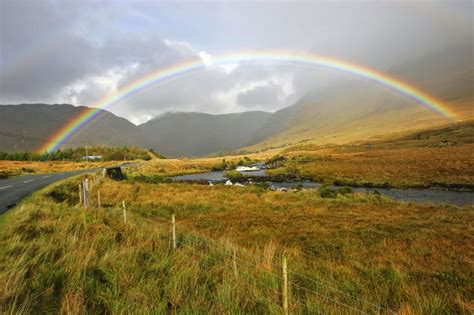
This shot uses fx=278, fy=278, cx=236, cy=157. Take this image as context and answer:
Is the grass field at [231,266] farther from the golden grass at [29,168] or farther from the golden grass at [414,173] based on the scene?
the golden grass at [29,168]

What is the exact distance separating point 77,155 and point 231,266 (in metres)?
121

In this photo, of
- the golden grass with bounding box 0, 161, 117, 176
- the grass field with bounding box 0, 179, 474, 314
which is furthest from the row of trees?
the grass field with bounding box 0, 179, 474, 314

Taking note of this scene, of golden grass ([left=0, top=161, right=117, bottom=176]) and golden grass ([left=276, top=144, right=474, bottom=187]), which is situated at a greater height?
golden grass ([left=0, top=161, right=117, bottom=176])

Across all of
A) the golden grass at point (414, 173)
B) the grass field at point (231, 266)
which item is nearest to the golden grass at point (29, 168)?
the grass field at point (231, 266)

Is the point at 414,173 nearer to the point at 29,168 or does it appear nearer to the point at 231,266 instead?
the point at 231,266

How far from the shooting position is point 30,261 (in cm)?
532

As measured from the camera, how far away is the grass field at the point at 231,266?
445 cm

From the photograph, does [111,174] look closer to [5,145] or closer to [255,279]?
[255,279]

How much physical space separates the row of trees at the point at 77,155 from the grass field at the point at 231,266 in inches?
3930

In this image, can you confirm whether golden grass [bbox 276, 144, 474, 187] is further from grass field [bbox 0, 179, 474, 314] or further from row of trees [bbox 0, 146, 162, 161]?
row of trees [bbox 0, 146, 162, 161]

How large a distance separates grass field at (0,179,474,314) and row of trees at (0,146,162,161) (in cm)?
9981

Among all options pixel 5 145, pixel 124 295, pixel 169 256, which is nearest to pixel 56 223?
pixel 169 256

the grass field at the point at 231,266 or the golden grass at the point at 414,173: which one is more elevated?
the grass field at the point at 231,266

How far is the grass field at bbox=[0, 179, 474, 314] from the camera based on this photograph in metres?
4.45
